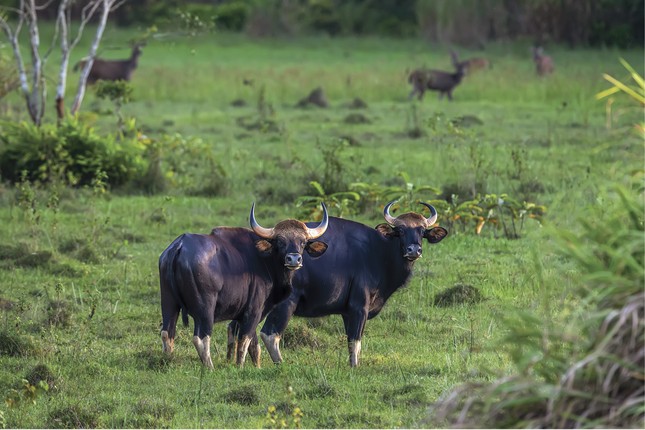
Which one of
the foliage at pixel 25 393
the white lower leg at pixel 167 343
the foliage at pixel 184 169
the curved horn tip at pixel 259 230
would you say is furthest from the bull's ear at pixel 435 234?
the foliage at pixel 184 169

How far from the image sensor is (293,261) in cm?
841

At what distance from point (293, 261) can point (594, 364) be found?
11.4 ft

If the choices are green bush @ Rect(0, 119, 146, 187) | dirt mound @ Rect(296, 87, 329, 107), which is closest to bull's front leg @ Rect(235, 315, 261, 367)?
green bush @ Rect(0, 119, 146, 187)

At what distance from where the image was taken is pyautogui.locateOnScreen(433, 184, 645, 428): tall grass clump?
16.8 feet

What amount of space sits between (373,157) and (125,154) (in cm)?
387

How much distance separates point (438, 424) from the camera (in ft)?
23.9

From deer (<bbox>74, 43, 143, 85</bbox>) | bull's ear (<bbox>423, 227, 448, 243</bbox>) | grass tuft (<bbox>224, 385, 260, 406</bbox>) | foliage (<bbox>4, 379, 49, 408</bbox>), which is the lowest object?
deer (<bbox>74, 43, 143, 85</bbox>)

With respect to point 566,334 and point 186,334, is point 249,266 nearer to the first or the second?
point 186,334

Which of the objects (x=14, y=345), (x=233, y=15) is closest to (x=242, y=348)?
(x=14, y=345)

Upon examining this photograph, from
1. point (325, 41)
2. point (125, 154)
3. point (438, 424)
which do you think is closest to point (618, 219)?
point (438, 424)

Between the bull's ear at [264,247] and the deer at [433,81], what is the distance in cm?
1875

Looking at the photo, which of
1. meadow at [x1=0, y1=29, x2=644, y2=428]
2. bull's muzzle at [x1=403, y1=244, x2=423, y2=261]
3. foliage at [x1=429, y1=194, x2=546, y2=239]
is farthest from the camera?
foliage at [x1=429, y1=194, x2=546, y2=239]

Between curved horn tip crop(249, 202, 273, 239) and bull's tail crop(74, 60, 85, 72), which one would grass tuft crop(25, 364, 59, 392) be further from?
bull's tail crop(74, 60, 85, 72)

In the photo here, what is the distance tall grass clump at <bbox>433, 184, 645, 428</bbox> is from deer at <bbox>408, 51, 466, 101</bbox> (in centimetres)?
2182
